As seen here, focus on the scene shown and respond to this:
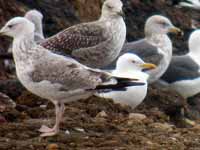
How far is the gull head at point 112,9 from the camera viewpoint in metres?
10.6

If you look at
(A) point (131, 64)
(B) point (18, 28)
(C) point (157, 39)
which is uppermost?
(B) point (18, 28)

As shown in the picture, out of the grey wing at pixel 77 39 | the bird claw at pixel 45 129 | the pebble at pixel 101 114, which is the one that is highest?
the grey wing at pixel 77 39

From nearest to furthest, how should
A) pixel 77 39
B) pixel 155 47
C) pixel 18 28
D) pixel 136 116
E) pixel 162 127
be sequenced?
1. pixel 18 28
2. pixel 162 127
3. pixel 136 116
4. pixel 77 39
5. pixel 155 47

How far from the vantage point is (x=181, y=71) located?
13.4m

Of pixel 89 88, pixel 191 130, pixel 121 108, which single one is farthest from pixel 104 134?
pixel 121 108

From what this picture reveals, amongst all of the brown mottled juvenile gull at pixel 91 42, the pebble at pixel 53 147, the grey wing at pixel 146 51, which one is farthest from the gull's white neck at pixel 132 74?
the pebble at pixel 53 147

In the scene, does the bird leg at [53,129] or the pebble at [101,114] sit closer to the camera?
the bird leg at [53,129]

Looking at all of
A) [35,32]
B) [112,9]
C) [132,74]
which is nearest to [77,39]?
[112,9]

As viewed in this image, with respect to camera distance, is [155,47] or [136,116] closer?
[136,116]

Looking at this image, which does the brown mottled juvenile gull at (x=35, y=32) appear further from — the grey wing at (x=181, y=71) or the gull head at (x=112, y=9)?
the grey wing at (x=181, y=71)

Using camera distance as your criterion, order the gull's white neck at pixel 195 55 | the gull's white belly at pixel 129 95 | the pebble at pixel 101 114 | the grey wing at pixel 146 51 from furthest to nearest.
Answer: the gull's white neck at pixel 195 55 < the grey wing at pixel 146 51 < the gull's white belly at pixel 129 95 < the pebble at pixel 101 114

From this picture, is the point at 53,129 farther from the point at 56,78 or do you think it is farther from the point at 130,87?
the point at 130,87

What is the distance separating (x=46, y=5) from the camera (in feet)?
50.7

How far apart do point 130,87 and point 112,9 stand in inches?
43.1
